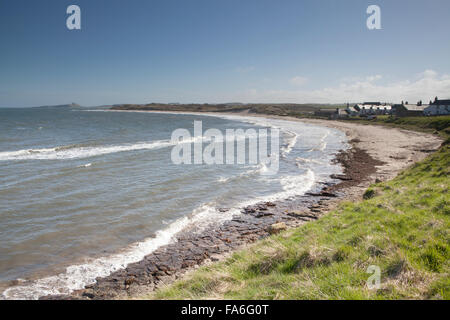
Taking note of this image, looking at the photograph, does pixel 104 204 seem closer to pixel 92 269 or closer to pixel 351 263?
pixel 92 269

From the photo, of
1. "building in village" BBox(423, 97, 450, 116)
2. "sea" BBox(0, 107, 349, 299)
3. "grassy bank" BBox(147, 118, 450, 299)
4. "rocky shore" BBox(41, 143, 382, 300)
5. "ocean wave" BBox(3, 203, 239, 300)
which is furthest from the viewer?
"building in village" BBox(423, 97, 450, 116)

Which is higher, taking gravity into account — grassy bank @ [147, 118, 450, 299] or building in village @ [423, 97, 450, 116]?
building in village @ [423, 97, 450, 116]

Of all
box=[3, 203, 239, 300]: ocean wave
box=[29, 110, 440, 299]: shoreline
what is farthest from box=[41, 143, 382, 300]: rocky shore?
box=[3, 203, 239, 300]: ocean wave

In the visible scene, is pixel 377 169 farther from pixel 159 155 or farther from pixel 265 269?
pixel 159 155

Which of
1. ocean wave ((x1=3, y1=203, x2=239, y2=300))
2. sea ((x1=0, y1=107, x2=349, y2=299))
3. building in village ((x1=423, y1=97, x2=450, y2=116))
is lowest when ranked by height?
ocean wave ((x1=3, y1=203, x2=239, y2=300))

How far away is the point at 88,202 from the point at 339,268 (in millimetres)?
14960

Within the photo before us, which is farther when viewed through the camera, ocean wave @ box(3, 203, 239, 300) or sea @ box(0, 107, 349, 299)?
sea @ box(0, 107, 349, 299)

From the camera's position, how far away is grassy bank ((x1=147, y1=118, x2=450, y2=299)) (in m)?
4.64

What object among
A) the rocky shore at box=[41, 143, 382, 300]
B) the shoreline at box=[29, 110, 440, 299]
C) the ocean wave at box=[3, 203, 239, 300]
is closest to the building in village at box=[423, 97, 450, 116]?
the shoreline at box=[29, 110, 440, 299]

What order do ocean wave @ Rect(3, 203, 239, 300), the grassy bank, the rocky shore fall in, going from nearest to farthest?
1. the grassy bank
2. ocean wave @ Rect(3, 203, 239, 300)
3. the rocky shore

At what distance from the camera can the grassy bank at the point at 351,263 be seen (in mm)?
4637

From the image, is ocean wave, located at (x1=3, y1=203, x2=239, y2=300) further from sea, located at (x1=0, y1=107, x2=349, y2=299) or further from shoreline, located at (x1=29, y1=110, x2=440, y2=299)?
shoreline, located at (x1=29, y1=110, x2=440, y2=299)

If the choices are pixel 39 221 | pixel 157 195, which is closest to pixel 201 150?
pixel 157 195
